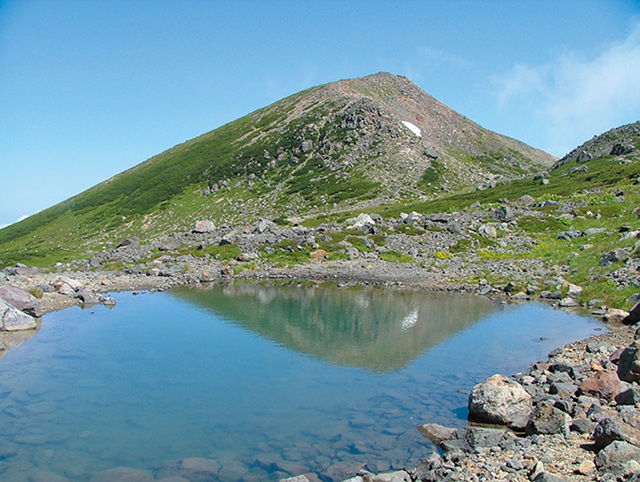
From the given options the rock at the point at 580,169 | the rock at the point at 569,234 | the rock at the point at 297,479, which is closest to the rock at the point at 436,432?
the rock at the point at 297,479

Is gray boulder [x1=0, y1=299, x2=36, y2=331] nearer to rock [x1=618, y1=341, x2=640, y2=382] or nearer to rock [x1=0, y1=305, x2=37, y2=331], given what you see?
rock [x1=0, y1=305, x2=37, y2=331]

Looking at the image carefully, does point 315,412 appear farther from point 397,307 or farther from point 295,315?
point 397,307

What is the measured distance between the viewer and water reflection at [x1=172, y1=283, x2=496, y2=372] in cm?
2155

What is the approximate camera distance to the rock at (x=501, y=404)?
13578 millimetres

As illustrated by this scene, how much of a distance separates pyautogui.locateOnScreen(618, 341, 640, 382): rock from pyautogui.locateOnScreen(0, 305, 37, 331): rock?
2798 cm

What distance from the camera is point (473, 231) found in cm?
5053

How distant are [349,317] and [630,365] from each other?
625 inches

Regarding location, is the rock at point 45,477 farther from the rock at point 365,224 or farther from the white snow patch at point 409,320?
the rock at point 365,224

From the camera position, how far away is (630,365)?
1450 centimetres

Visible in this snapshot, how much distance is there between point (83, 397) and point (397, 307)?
20004mm

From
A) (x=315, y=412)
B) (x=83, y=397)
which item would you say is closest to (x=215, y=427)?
(x=315, y=412)

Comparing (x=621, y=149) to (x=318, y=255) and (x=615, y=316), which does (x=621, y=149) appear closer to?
(x=318, y=255)

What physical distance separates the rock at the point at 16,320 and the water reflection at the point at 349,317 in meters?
10.3

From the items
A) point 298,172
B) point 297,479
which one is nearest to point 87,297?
point 297,479
